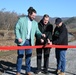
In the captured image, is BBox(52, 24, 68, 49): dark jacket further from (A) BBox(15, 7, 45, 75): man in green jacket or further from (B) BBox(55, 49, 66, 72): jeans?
(A) BBox(15, 7, 45, 75): man in green jacket

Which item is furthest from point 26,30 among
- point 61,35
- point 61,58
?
point 61,58

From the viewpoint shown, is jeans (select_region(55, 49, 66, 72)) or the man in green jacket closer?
the man in green jacket

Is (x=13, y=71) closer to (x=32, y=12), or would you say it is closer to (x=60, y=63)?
(x=60, y=63)

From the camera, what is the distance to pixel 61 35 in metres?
9.48

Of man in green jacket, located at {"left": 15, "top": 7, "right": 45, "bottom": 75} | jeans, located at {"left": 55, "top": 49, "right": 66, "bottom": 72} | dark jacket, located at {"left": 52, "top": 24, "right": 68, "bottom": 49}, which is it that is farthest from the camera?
jeans, located at {"left": 55, "top": 49, "right": 66, "bottom": 72}

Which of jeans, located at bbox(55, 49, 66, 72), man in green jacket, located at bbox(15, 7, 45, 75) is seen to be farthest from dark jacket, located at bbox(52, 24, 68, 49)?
man in green jacket, located at bbox(15, 7, 45, 75)

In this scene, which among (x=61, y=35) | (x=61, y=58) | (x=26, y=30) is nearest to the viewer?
(x=26, y=30)

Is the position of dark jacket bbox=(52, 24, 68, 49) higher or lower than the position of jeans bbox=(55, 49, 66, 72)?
higher

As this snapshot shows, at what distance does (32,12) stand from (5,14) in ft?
163

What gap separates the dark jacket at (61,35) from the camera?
952 centimetres

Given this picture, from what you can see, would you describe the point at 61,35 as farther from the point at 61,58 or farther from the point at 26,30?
the point at 26,30

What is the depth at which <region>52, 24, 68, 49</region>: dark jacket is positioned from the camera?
9523 mm

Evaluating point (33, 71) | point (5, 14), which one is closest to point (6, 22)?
point (5, 14)

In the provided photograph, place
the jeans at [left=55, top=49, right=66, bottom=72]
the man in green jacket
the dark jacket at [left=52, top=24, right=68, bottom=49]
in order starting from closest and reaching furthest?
the man in green jacket → the dark jacket at [left=52, top=24, right=68, bottom=49] → the jeans at [left=55, top=49, right=66, bottom=72]
